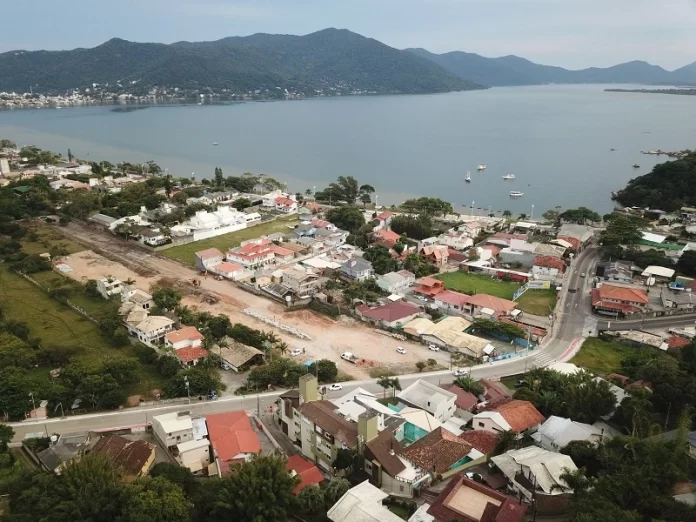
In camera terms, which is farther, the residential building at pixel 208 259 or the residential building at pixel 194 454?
the residential building at pixel 208 259

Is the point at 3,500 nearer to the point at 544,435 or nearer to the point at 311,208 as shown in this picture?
the point at 544,435

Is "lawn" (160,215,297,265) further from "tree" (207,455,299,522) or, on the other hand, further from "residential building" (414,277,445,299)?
"tree" (207,455,299,522)

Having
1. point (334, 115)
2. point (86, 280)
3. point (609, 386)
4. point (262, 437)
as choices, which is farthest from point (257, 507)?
point (334, 115)

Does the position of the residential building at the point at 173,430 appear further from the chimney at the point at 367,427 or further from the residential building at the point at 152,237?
the residential building at the point at 152,237

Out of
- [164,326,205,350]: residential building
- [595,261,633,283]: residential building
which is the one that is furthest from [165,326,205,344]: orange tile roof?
[595,261,633,283]: residential building

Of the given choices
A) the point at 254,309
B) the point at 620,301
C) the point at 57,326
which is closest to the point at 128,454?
the point at 57,326

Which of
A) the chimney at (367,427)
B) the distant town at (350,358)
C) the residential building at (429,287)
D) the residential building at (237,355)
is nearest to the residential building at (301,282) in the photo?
the distant town at (350,358)
